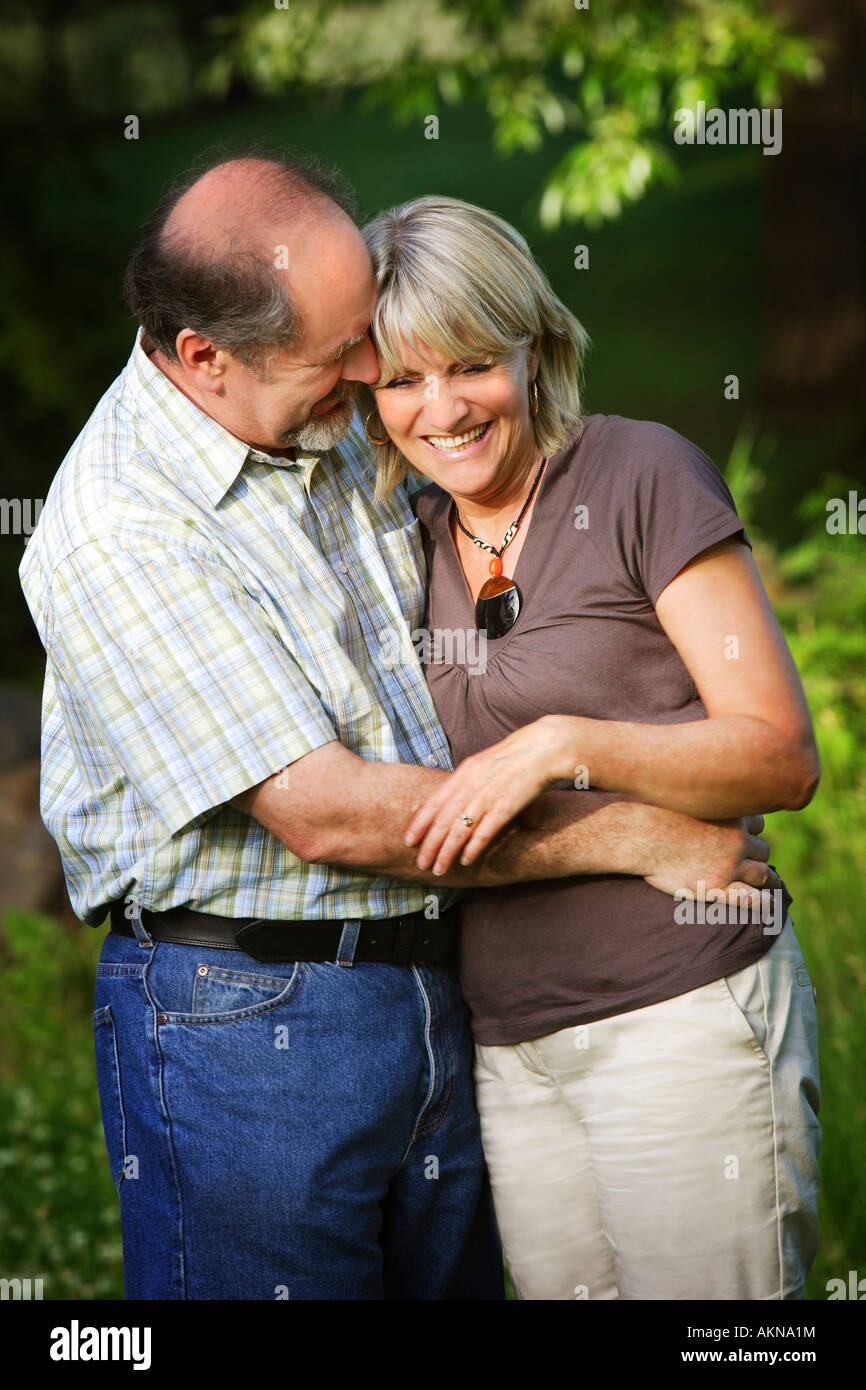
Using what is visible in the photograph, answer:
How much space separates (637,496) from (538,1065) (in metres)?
0.96

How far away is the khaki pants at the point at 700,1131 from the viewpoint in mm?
2234

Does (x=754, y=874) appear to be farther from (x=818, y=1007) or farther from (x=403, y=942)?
(x=818, y=1007)

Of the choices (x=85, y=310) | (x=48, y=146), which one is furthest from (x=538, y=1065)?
(x=48, y=146)

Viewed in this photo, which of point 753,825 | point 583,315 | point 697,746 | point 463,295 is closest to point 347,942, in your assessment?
point 697,746

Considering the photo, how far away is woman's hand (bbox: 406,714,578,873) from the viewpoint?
6.89 ft

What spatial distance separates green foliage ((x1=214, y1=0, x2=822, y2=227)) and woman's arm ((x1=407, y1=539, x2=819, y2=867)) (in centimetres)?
385

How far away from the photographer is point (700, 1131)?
7.34 feet

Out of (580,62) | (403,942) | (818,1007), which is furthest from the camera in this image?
(580,62)

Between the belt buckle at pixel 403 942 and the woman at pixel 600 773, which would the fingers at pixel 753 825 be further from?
the belt buckle at pixel 403 942

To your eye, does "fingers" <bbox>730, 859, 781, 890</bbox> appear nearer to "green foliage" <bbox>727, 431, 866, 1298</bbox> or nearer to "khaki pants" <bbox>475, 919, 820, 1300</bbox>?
"khaki pants" <bbox>475, 919, 820, 1300</bbox>

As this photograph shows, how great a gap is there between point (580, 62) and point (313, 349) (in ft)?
13.6

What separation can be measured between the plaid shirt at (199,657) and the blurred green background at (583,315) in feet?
2.04

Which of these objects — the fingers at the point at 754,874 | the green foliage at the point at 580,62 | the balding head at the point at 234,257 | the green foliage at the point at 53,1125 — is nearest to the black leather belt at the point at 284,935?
the fingers at the point at 754,874

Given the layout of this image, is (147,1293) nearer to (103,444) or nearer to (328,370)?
(103,444)
